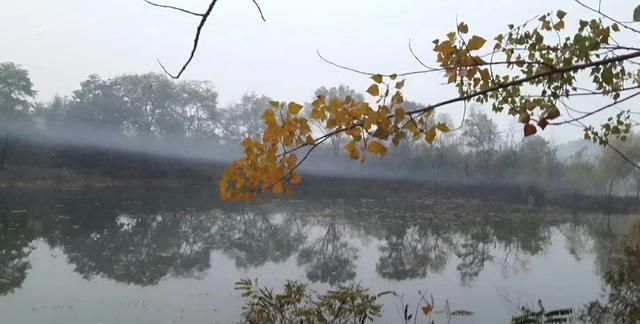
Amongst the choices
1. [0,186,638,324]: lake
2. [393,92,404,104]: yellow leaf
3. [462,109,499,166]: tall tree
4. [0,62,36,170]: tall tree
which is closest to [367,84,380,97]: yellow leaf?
[393,92,404,104]: yellow leaf

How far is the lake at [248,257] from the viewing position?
485 cm

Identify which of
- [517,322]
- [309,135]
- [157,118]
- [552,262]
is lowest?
[552,262]

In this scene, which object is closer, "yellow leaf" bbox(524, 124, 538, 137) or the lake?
"yellow leaf" bbox(524, 124, 538, 137)

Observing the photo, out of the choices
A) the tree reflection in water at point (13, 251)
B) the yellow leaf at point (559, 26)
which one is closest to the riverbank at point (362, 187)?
the tree reflection in water at point (13, 251)

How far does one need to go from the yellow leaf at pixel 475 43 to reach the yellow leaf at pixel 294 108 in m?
0.44

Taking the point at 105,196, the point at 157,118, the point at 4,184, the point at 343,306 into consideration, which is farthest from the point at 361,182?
the point at 343,306

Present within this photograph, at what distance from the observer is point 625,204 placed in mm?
20328

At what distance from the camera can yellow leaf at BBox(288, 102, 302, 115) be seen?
1.12 m

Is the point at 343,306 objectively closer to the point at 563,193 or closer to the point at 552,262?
the point at 552,262

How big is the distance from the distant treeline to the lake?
5.11 metres

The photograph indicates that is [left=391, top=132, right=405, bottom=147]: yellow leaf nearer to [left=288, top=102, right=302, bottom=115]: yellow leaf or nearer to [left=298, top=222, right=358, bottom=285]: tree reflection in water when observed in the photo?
[left=288, top=102, right=302, bottom=115]: yellow leaf

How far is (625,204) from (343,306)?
857 inches

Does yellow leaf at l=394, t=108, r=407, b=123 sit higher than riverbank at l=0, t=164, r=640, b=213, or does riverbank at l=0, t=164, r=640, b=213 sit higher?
yellow leaf at l=394, t=108, r=407, b=123

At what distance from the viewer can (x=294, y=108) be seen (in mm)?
1125
